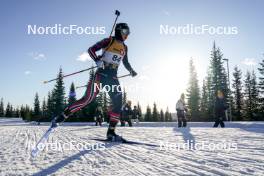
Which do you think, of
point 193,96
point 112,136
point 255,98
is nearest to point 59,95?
point 193,96

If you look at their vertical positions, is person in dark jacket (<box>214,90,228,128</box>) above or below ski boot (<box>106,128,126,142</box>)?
above

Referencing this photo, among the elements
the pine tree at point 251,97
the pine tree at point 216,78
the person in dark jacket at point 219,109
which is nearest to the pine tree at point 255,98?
the pine tree at point 251,97

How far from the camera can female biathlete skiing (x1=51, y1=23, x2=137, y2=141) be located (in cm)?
580

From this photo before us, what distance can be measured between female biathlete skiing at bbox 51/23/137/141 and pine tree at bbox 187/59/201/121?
44.3 meters

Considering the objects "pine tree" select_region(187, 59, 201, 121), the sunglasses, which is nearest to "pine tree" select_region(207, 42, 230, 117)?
"pine tree" select_region(187, 59, 201, 121)

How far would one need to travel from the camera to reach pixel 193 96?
51281 mm

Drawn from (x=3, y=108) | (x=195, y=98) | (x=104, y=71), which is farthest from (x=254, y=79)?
(x=3, y=108)

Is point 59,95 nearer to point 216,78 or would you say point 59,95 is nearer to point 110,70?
point 216,78

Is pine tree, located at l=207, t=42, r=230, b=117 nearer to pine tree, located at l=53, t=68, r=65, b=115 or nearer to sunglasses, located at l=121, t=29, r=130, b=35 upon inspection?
pine tree, located at l=53, t=68, r=65, b=115

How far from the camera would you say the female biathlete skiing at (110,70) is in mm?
5797

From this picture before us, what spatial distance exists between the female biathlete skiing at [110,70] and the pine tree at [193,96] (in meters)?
44.3

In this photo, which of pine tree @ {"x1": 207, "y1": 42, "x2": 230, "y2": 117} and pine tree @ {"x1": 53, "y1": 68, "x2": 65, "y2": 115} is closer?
pine tree @ {"x1": 207, "y1": 42, "x2": 230, "y2": 117}

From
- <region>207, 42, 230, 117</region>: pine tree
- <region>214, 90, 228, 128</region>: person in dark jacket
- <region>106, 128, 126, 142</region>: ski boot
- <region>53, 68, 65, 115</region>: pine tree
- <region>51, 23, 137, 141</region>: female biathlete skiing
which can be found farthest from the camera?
<region>53, 68, 65, 115</region>: pine tree

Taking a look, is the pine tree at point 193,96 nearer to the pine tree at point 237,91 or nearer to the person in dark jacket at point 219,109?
the pine tree at point 237,91
